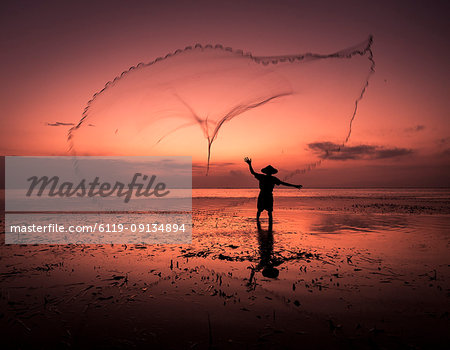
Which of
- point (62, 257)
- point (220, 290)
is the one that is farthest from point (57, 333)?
point (62, 257)

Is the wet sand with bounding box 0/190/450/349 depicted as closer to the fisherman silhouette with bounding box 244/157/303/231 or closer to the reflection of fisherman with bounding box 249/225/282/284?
the reflection of fisherman with bounding box 249/225/282/284

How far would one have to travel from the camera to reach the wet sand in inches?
160

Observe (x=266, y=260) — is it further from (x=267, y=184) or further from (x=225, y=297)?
(x=267, y=184)

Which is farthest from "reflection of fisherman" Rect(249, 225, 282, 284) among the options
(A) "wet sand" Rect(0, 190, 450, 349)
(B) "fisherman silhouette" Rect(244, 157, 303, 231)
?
(B) "fisherman silhouette" Rect(244, 157, 303, 231)

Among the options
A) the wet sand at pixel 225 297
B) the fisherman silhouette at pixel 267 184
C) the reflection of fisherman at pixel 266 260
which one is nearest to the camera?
the wet sand at pixel 225 297

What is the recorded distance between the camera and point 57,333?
4.14 m

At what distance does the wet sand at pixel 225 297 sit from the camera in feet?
13.3

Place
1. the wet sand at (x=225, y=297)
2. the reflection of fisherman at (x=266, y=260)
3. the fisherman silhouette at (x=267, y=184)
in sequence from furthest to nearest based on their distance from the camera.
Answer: the fisherman silhouette at (x=267, y=184) < the reflection of fisherman at (x=266, y=260) < the wet sand at (x=225, y=297)

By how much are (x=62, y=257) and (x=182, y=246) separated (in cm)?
346

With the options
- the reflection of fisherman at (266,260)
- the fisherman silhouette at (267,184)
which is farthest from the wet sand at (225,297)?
the fisherman silhouette at (267,184)

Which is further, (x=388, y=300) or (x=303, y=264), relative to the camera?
(x=303, y=264)

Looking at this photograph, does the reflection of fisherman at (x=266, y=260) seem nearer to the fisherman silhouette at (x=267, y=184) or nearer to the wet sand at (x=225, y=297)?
the wet sand at (x=225, y=297)

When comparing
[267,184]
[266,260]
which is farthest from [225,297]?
[267,184]

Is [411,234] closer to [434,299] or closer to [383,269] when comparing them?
[383,269]
